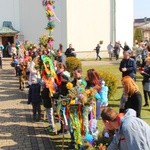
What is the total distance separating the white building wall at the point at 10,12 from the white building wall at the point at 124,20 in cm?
986

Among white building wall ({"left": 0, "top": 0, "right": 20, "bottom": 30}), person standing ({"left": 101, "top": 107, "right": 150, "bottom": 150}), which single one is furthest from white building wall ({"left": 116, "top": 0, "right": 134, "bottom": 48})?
person standing ({"left": 101, "top": 107, "right": 150, "bottom": 150})

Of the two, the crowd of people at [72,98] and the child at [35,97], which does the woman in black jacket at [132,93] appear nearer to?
the crowd of people at [72,98]

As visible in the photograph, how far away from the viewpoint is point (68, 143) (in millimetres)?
8953

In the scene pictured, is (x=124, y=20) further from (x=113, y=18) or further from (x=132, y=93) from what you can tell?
(x=132, y=93)

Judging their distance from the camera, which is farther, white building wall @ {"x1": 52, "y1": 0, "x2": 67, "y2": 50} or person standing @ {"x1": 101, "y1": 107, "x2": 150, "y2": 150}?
white building wall @ {"x1": 52, "y1": 0, "x2": 67, "y2": 50}

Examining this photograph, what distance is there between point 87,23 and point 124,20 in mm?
4689

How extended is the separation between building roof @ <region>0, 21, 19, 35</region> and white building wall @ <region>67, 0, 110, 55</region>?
6.16 metres

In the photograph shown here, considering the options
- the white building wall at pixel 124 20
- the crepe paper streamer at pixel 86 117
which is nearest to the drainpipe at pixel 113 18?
the white building wall at pixel 124 20

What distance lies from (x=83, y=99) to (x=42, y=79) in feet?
11.0

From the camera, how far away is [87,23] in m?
34.8

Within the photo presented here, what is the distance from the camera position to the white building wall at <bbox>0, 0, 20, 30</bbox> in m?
37.1

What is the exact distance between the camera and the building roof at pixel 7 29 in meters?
36.5

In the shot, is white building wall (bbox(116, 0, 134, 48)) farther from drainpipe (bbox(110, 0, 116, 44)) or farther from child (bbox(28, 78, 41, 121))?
child (bbox(28, 78, 41, 121))

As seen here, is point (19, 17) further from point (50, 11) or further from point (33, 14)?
point (50, 11)
